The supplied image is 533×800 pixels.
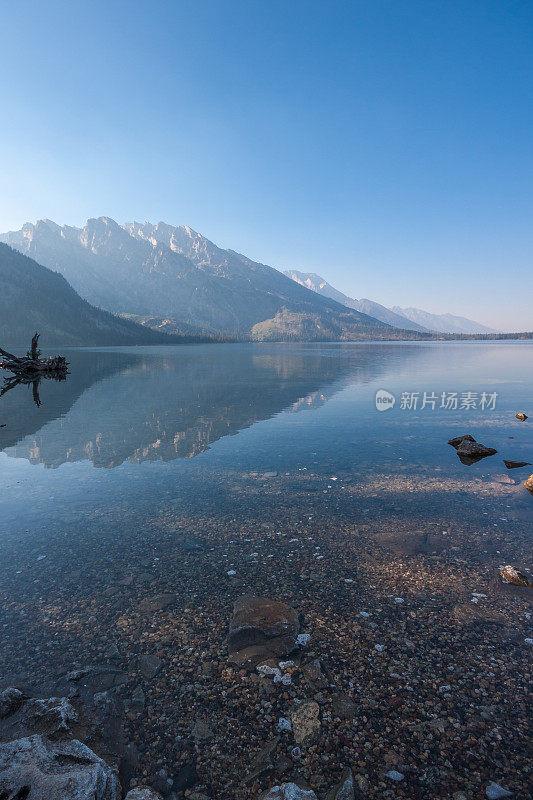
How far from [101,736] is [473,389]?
66.0m

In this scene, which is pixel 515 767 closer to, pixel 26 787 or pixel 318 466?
pixel 26 787

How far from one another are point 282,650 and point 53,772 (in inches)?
203

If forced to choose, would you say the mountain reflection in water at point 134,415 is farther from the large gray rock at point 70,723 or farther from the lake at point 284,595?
the large gray rock at point 70,723

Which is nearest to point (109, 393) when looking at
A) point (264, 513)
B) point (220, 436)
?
point (220, 436)

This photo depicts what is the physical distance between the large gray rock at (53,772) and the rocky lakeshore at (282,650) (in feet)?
1.11

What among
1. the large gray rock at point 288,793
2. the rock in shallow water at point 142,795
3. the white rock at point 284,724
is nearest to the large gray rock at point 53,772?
the rock in shallow water at point 142,795

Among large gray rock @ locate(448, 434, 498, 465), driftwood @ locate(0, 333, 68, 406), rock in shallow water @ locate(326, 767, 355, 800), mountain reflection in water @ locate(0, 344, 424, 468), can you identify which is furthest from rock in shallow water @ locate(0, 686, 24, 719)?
driftwood @ locate(0, 333, 68, 406)

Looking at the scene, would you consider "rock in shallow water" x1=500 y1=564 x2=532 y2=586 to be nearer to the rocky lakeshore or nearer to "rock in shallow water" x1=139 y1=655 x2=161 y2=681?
the rocky lakeshore

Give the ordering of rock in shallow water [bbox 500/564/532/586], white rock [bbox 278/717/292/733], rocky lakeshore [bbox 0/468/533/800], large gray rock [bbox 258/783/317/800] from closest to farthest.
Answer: large gray rock [bbox 258/783/317/800] → rocky lakeshore [bbox 0/468/533/800] → white rock [bbox 278/717/292/733] → rock in shallow water [bbox 500/564/532/586]

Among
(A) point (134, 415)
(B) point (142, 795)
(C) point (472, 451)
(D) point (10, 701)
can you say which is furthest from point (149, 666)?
(A) point (134, 415)

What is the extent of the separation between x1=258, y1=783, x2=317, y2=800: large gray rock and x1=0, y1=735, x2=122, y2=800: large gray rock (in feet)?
7.73

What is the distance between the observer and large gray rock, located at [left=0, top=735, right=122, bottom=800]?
488 centimetres

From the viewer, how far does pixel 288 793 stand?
5594 mm

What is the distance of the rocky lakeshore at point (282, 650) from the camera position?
6.31 m
